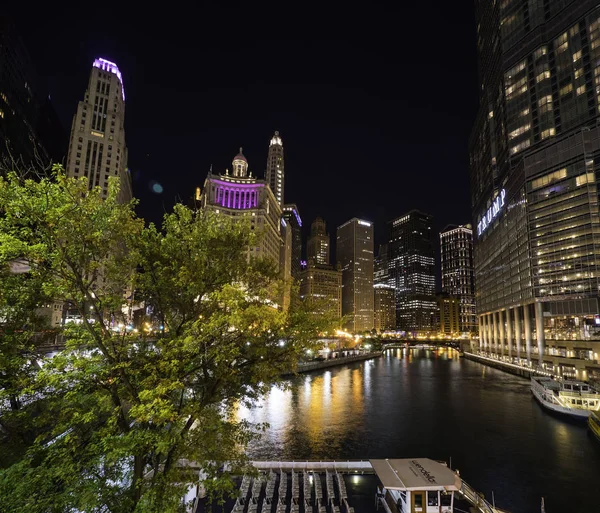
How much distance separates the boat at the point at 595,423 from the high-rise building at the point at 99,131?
480ft

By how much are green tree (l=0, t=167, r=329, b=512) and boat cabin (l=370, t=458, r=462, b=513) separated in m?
→ 14.3

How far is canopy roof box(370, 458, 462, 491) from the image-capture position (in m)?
22.1

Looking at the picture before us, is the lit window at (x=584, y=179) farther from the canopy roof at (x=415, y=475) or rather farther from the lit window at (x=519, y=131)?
the canopy roof at (x=415, y=475)

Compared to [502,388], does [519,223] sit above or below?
above

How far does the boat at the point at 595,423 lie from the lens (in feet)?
138

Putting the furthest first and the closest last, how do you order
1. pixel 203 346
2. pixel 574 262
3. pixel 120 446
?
1. pixel 574 262
2. pixel 203 346
3. pixel 120 446

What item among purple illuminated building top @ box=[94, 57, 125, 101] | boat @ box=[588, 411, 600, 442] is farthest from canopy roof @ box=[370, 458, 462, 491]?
purple illuminated building top @ box=[94, 57, 125, 101]

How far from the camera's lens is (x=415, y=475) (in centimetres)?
2358

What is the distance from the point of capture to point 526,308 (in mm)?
115688

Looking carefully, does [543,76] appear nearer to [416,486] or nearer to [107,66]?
[416,486]

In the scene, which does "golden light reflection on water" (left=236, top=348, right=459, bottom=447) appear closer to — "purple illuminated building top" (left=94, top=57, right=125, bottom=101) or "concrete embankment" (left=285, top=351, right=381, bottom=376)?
"concrete embankment" (left=285, top=351, right=381, bottom=376)

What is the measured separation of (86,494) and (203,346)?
5.02 meters

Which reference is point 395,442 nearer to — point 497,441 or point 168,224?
point 497,441

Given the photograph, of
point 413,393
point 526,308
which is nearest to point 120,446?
point 413,393
